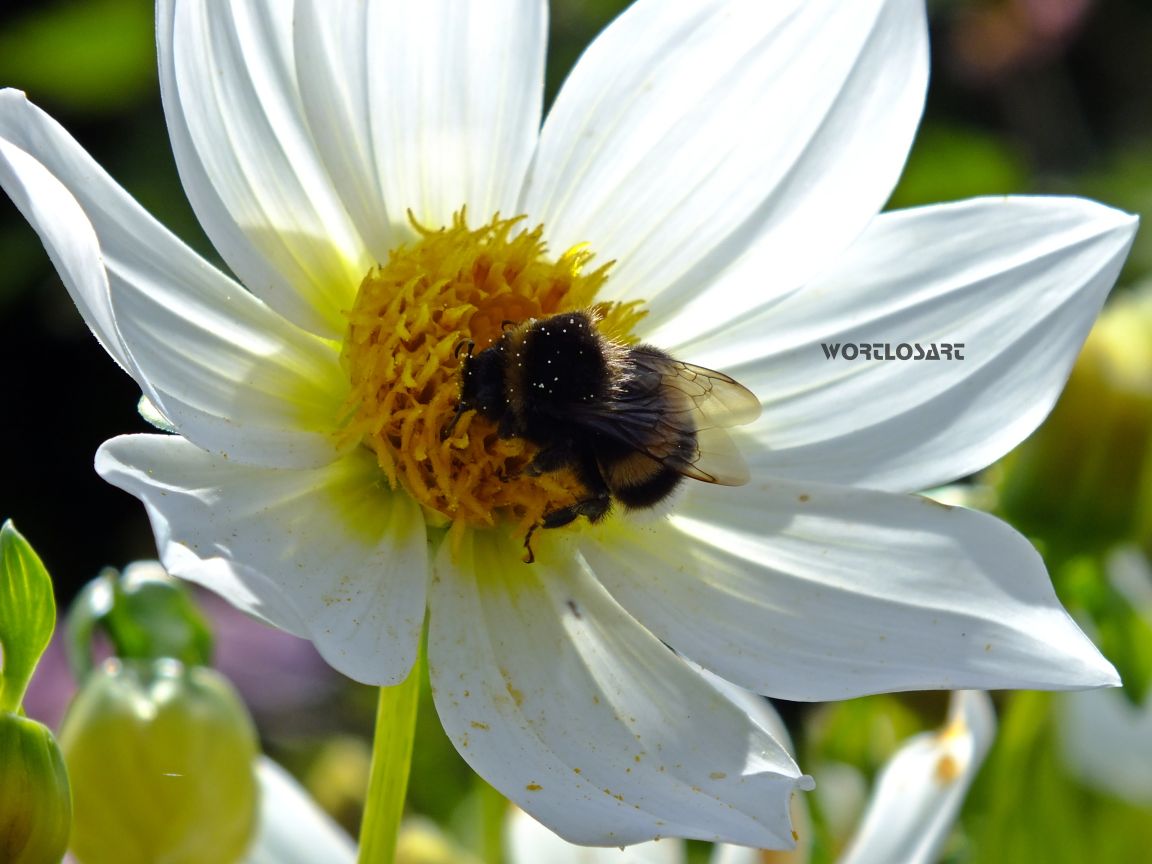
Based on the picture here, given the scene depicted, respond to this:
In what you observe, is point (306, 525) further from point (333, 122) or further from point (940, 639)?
point (940, 639)

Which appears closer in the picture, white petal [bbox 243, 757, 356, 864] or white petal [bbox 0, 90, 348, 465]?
white petal [bbox 0, 90, 348, 465]

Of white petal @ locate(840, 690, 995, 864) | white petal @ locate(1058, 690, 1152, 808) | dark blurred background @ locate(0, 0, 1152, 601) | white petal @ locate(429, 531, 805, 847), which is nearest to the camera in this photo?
white petal @ locate(429, 531, 805, 847)

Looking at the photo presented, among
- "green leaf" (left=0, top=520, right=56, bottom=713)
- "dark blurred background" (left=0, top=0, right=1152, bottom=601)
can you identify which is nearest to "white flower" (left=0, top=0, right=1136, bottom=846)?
"green leaf" (left=0, top=520, right=56, bottom=713)

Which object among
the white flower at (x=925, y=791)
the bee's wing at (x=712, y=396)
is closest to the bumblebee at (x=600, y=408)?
the bee's wing at (x=712, y=396)

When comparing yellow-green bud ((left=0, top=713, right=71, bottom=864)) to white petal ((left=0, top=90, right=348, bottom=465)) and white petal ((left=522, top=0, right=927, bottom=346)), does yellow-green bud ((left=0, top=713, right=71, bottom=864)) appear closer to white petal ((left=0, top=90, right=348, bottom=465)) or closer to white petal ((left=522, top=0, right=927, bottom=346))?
white petal ((left=0, top=90, right=348, bottom=465))

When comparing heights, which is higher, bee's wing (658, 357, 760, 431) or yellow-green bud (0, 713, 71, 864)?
bee's wing (658, 357, 760, 431)
